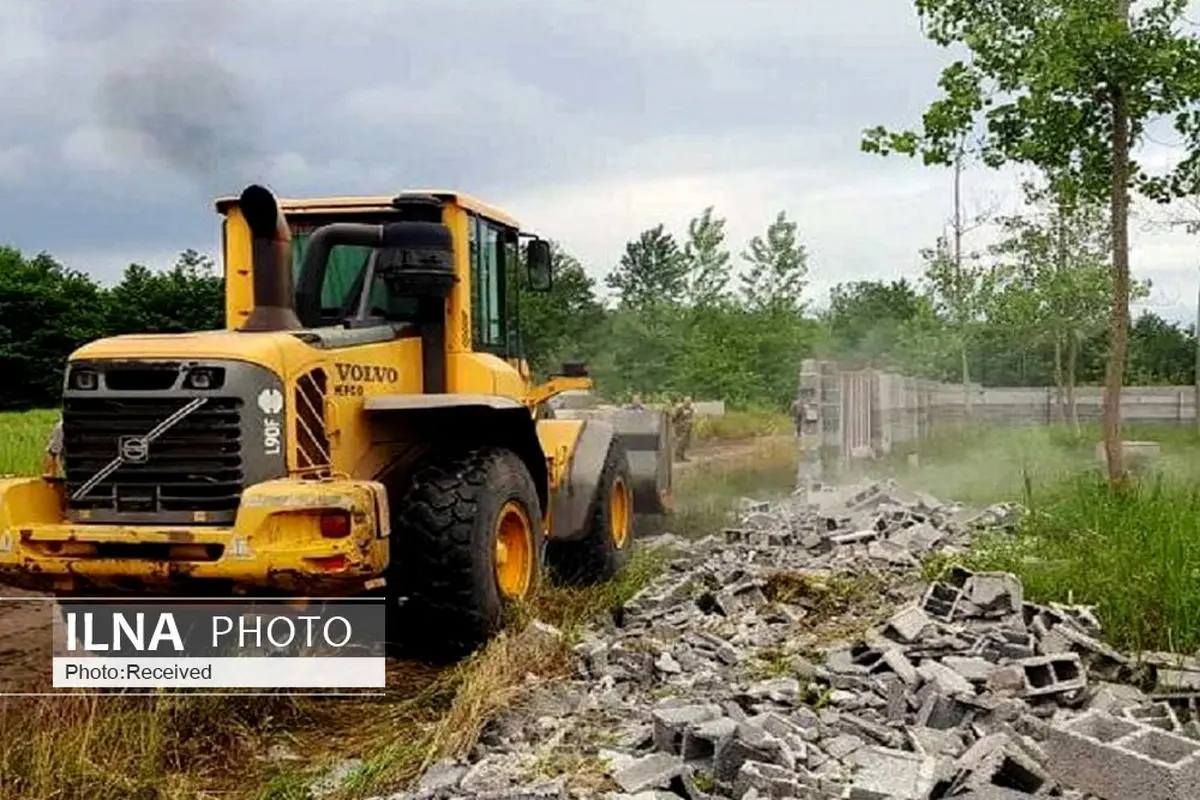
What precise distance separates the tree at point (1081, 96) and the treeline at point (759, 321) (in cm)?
838

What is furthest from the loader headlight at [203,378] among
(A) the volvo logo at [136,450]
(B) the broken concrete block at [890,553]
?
(B) the broken concrete block at [890,553]

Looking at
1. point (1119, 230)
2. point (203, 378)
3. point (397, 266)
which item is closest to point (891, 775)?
point (203, 378)

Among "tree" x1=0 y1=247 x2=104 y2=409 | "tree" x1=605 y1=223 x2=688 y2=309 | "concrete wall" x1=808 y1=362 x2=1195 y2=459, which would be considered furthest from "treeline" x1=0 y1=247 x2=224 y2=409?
"concrete wall" x1=808 y1=362 x2=1195 y2=459

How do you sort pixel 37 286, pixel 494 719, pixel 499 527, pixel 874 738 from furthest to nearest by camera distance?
pixel 37 286, pixel 499 527, pixel 494 719, pixel 874 738

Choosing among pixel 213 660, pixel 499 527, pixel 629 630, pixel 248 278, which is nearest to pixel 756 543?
pixel 629 630

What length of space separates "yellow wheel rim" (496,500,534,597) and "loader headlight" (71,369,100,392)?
85.7 inches

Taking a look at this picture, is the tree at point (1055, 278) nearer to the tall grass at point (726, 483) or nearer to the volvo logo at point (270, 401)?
the tall grass at point (726, 483)

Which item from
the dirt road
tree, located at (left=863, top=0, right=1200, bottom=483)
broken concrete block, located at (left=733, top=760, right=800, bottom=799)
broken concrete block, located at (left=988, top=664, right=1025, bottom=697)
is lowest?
the dirt road

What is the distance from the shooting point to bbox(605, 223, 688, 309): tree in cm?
3662

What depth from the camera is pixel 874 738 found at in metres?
4.79

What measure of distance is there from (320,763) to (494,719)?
2.49ft

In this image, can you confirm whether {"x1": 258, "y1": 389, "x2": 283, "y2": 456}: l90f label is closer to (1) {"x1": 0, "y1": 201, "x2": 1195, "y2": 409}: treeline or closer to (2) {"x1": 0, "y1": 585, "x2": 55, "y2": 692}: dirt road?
(2) {"x1": 0, "y1": 585, "x2": 55, "y2": 692}: dirt road

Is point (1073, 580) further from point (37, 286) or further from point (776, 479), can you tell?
point (37, 286)

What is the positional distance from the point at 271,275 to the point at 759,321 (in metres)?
28.8
